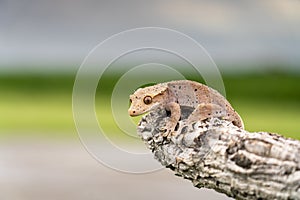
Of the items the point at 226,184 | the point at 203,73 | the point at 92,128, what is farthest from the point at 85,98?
the point at 226,184

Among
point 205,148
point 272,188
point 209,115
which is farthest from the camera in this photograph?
point 209,115

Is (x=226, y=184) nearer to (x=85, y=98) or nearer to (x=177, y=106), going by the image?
(x=177, y=106)

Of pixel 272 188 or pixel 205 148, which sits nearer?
pixel 272 188

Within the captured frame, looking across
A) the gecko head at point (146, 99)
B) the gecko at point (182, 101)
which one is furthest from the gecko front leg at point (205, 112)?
the gecko head at point (146, 99)

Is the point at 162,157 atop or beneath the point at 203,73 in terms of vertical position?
beneath

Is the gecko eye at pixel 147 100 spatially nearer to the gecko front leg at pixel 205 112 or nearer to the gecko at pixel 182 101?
the gecko at pixel 182 101

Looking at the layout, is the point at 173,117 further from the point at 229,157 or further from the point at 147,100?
the point at 229,157
